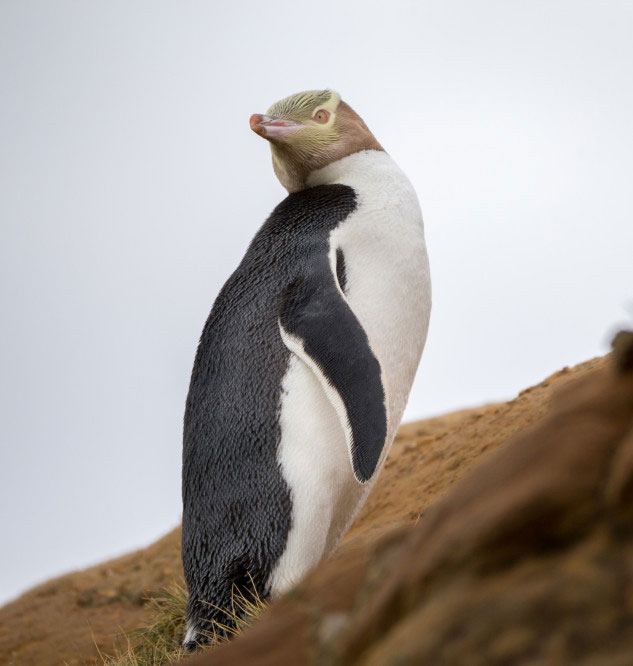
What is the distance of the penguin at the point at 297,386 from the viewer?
132 inches

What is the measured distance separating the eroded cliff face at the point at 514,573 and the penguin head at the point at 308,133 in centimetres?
282

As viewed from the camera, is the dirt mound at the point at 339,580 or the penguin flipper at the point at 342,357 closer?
the dirt mound at the point at 339,580

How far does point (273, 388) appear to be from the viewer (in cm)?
350

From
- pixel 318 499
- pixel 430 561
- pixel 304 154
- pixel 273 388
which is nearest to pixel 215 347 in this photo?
pixel 273 388

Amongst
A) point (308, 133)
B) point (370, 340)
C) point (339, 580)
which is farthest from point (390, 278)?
point (339, 580)

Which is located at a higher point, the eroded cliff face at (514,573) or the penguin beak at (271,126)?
the penguin beak at (271,126)

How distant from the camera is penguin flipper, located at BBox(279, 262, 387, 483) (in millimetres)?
3293

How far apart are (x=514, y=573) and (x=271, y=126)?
3.28 metres

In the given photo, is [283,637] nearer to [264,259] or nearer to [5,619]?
[264,259]

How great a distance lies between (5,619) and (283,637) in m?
5.57

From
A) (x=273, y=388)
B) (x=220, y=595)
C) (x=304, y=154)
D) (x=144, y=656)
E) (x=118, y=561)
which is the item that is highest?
(x=304, y=154)

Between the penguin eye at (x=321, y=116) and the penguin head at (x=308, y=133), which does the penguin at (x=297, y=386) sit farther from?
the penguin eye at (x=321, y=116)

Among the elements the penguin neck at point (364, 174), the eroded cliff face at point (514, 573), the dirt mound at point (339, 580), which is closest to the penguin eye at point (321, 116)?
the penguin neck at point (364, 174)

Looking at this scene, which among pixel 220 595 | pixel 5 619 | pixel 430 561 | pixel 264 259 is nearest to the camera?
pixel 430 561
